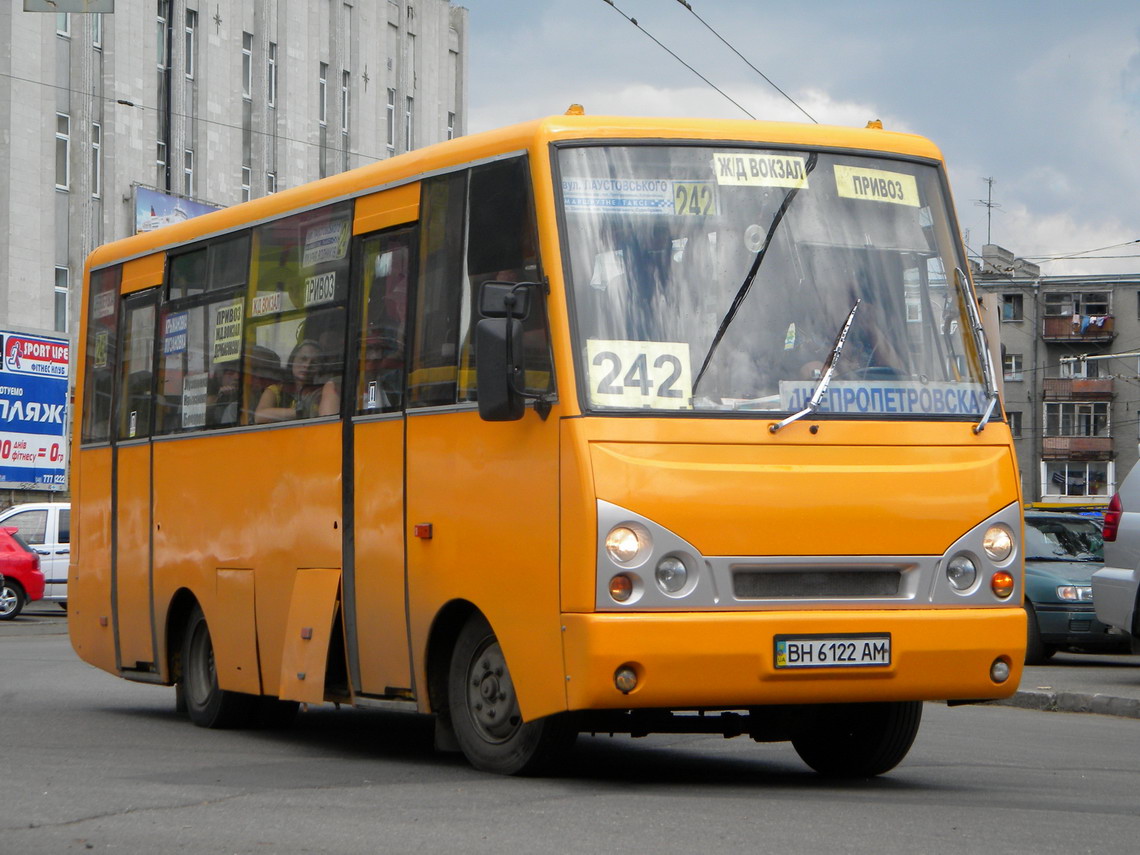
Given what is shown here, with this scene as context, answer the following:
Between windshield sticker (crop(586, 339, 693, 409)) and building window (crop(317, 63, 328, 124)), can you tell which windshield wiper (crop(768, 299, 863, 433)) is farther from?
building window (crop(317, 63, 328, 124))

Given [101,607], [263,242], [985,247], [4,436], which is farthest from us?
[985,247]

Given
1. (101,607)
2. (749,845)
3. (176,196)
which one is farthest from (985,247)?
(749,845)

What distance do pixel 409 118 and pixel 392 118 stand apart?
1.09 metres

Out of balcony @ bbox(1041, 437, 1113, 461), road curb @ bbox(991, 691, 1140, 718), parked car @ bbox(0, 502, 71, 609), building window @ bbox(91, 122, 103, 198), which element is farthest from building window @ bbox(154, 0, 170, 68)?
balcony @ bbox(1041, 437, 1113, 461)

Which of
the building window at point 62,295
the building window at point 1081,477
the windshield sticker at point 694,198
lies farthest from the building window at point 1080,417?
the windshield sticker at point 694,198

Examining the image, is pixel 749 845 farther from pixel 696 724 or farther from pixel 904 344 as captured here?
pixel 904 344

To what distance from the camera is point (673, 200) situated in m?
8.93

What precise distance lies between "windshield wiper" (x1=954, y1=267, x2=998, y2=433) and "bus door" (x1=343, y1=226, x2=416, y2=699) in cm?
283

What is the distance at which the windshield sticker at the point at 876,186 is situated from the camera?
9.27 meters

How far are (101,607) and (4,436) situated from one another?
27.5m

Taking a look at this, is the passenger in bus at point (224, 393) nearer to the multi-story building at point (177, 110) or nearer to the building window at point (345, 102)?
the multi-story building at point (177, 110)

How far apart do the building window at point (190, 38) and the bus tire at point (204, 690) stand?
41110 mm

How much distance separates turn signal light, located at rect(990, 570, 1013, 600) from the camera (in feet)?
29.3

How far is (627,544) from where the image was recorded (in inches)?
327
